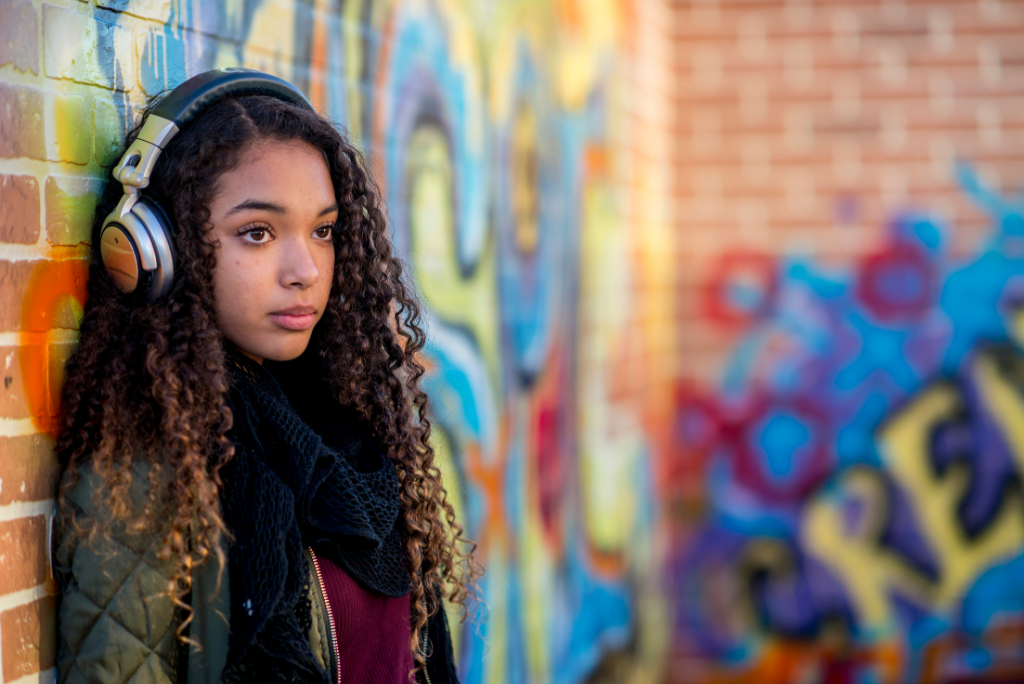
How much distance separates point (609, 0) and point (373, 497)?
10.1 ft

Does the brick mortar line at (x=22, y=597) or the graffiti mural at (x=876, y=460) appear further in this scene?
the graffiti mural at (x=876, y=460)

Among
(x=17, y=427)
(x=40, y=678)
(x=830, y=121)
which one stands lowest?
(x=40, y=678)

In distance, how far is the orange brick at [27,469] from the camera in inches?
50.8

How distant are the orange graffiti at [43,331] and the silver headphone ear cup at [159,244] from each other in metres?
0.12

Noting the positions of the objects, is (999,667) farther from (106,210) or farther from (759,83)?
(106,210)

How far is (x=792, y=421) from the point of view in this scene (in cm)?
505

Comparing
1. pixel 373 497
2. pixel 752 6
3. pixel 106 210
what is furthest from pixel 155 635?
pixel 752 6

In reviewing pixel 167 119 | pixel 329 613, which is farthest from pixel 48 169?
pixel 329 613

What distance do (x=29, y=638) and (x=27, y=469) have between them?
215 mm

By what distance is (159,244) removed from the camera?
4.42 feet

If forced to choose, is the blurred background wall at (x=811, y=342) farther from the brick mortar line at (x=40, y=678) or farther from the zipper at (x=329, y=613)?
the brick mortar line at (x=40, y=678)

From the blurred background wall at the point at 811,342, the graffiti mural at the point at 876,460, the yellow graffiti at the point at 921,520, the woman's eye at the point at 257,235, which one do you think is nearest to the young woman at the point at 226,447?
the woman's eye at the point at 257,235

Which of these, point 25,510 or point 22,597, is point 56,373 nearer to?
point 25,510

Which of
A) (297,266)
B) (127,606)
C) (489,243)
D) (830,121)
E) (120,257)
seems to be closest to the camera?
(127,606)
